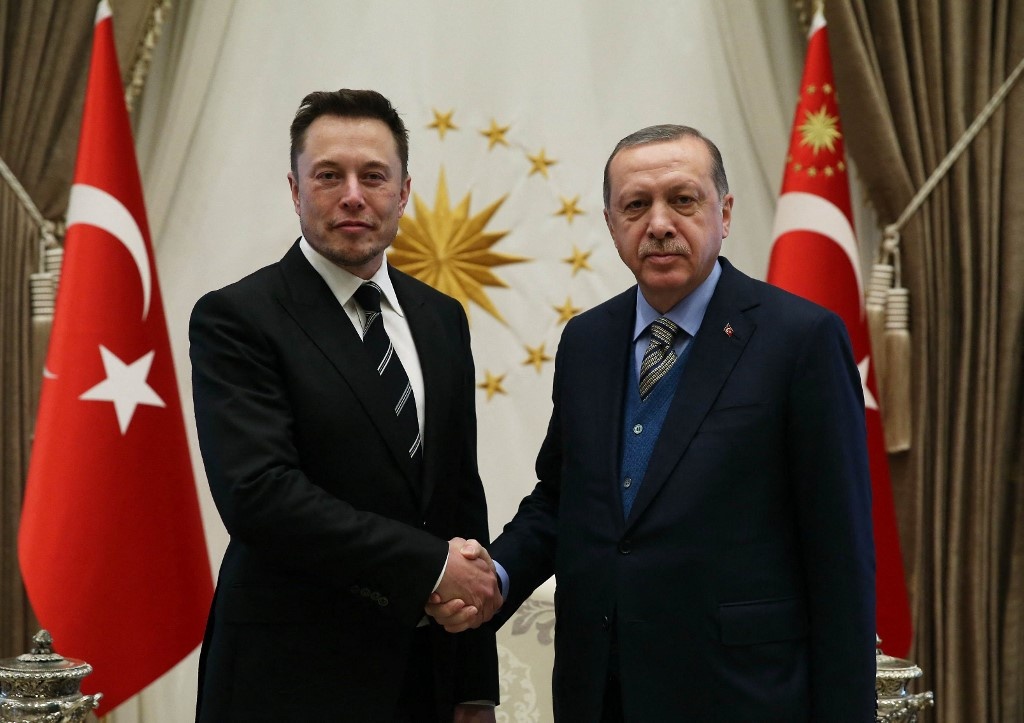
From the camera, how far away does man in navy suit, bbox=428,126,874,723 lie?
1.95m

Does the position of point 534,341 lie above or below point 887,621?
above

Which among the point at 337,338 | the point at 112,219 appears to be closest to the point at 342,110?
the point at 337,338

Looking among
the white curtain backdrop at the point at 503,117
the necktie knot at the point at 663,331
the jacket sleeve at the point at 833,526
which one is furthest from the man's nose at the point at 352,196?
the white curtain backdrop at the point at 503,117

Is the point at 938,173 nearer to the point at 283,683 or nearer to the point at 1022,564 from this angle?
the point at 1022,564

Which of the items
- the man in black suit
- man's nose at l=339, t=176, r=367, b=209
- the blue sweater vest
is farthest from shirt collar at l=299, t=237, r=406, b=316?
the blue sweater vest

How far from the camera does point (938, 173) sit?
3.86m

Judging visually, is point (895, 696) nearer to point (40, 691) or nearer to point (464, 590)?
point (464, 590)

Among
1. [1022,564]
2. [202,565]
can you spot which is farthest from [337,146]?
[1022,564]

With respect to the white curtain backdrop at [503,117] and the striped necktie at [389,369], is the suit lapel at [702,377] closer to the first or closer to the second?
the striped necktie at [389,369]

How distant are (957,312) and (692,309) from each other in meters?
2.05

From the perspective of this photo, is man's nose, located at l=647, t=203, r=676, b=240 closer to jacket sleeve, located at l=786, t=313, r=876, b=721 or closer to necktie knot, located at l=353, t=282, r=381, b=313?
jacket sleeve, located at l=786, t=313, r=876, b=721

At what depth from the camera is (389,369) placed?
7.40 ft

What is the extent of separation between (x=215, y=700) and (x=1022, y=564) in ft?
9.01

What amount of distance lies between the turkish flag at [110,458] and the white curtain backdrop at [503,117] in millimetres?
399
